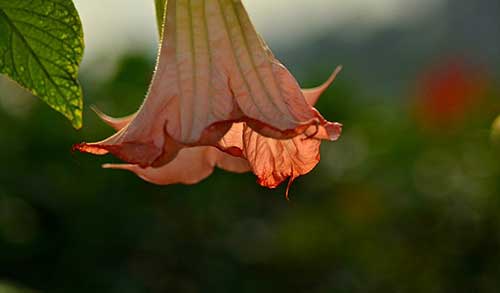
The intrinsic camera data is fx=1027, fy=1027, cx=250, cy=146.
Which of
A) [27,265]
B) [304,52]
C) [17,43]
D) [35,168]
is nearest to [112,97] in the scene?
[35,168]

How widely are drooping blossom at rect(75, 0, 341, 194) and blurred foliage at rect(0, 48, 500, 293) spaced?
2437mm

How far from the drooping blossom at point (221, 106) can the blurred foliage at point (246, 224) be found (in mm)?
2437

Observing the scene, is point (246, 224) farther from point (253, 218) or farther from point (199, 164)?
point (199, 164)

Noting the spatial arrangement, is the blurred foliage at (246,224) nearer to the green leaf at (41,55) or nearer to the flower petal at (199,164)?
the flower petal at (199,164)

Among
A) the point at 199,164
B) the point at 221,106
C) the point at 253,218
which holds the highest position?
the point at 221,106

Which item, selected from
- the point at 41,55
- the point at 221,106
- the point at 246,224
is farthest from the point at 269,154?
the point at 246,224

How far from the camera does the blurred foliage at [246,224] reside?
3.38m

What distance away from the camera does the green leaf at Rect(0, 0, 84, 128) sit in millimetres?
912

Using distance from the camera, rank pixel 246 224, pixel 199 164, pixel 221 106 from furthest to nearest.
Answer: pixel 246 224, pixel 199 164, pixel 221 106

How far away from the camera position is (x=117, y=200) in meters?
3.65

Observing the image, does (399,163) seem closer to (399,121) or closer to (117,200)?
(399,121)

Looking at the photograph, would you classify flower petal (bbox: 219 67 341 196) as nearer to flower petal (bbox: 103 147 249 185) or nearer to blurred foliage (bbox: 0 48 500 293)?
flower petal (bbox: 103 147 249 185)

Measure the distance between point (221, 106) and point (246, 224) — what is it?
107 inches

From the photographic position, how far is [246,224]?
3.58 meters
